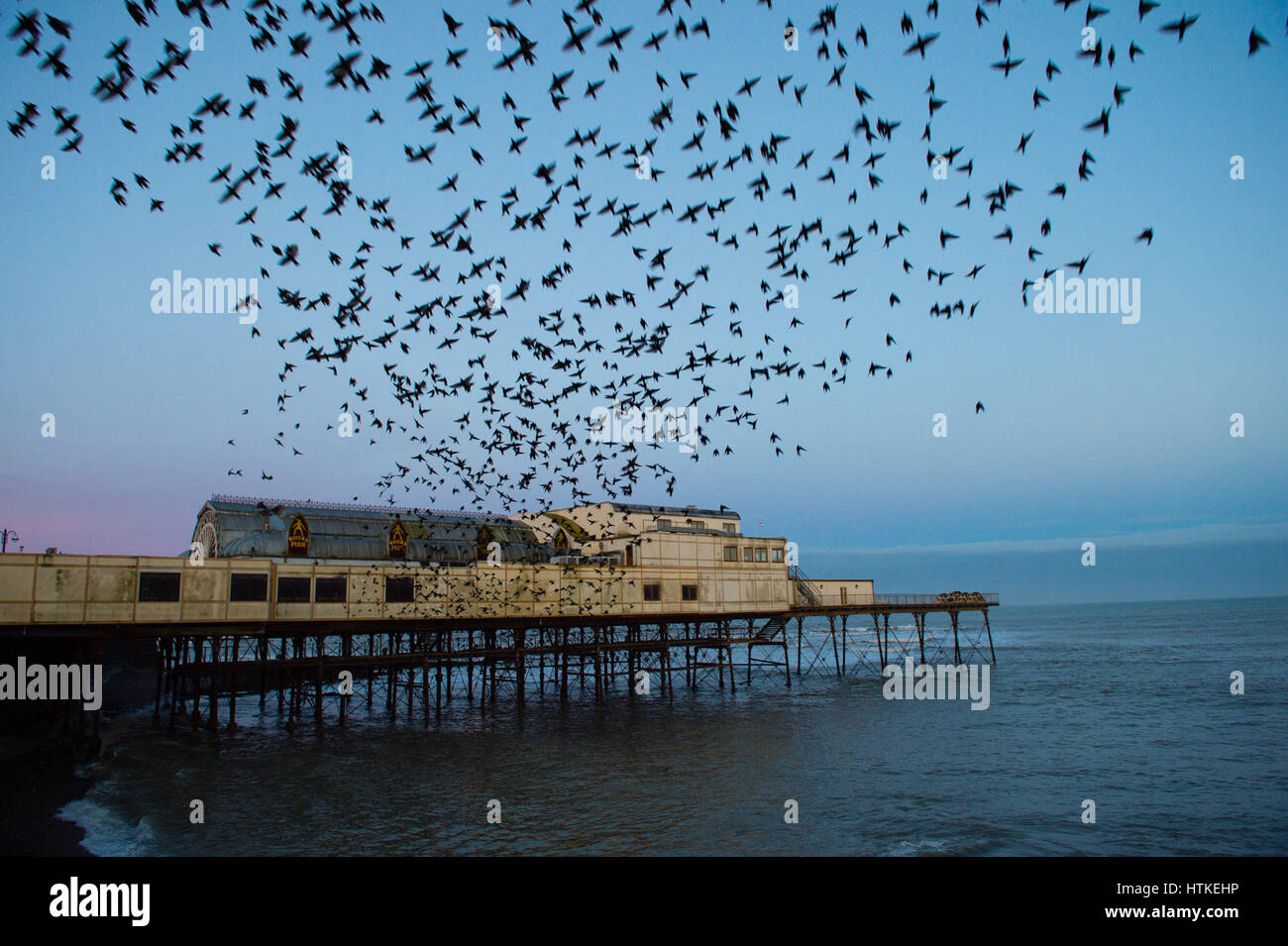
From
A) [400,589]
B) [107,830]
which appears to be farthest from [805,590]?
[107,830]

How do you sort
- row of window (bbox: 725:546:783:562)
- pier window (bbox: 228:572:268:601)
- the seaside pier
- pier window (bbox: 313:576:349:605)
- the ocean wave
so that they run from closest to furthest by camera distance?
the ocean wave < the seaside pier < pier window (bbox: 228:572:268:601) < pier window (bbox: 313:576:349:605) < row of window (bbox: 725:546:783:562)

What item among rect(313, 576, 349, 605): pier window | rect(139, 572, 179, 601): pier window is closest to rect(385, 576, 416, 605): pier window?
rect(313, 576, 349, 605): pier window

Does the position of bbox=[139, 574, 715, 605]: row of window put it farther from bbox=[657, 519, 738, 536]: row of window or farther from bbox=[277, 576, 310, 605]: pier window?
bbox=[657, 519, 738, 536]: row of window

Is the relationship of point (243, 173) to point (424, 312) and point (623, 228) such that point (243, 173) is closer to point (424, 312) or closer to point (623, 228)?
point (424, 312)

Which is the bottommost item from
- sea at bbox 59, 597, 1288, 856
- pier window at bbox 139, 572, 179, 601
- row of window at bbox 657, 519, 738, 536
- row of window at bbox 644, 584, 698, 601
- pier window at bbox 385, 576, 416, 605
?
sea at bbox 59, 597, 1288, 856

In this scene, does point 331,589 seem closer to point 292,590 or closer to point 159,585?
point 292,590

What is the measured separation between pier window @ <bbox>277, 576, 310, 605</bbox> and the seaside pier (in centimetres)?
4

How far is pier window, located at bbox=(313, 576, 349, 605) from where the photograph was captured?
34469 millimetres

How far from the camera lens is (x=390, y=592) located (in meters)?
36.7
